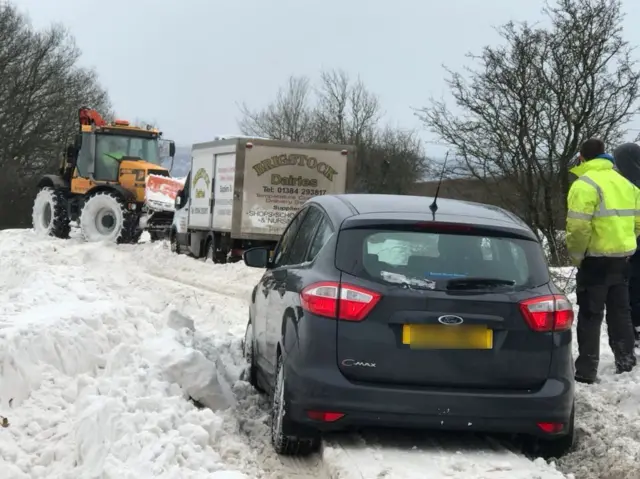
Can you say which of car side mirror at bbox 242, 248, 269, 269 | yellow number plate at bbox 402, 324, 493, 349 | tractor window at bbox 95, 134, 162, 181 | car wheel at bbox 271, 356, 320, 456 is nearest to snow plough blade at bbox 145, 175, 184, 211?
tractor window at bbox 95, 134, 162, 181

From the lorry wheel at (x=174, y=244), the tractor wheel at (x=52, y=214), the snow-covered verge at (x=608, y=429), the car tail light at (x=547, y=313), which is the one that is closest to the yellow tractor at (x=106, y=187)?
the tractor wheel at (x=52, y=214)

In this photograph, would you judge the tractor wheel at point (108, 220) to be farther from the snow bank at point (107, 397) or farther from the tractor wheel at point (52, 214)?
the snow bank at point (107, 397)

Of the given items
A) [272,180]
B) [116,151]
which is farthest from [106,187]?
[272,180]

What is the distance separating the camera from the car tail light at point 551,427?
4730mm

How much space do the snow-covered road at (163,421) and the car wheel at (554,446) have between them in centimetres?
8

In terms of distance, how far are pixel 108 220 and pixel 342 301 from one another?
1729 centimetres

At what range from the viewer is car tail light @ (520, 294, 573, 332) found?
4.71 m

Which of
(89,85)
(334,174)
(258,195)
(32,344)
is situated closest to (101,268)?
(258,195)

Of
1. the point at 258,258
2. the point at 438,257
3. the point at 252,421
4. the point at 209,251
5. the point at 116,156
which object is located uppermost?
the point at 116,156

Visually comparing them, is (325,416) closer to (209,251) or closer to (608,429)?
(608,429)

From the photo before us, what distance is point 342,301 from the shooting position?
4.66 metres

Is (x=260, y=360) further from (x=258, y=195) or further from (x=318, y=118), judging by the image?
(x=318, y=118)

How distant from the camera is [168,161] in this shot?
23.2 metres

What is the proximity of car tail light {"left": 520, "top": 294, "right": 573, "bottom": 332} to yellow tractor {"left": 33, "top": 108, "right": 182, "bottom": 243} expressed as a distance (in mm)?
16781
